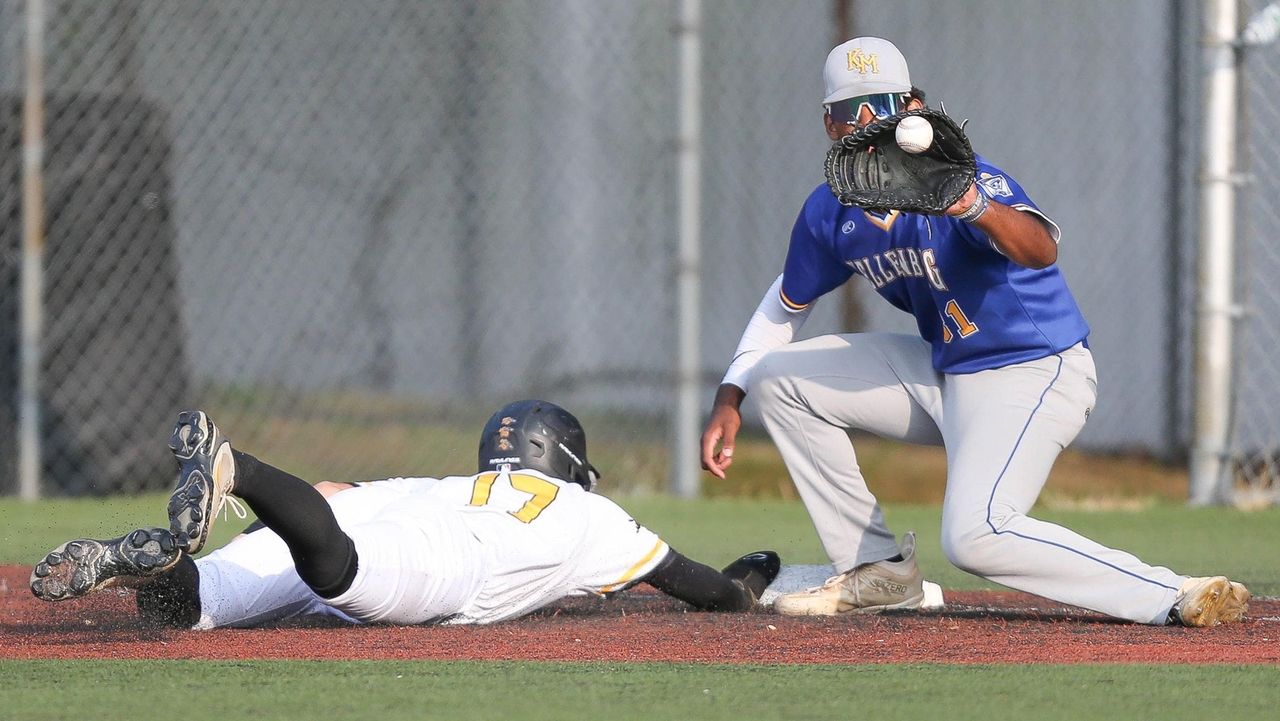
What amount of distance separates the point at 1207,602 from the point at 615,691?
1.65 m

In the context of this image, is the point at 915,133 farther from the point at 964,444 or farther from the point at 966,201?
the point at 964,444

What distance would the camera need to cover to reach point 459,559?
3.90m

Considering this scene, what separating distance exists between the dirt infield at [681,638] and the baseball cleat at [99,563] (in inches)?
6.3

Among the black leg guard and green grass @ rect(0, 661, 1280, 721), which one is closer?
green grass @ rect(0, 661, 1280, 721)

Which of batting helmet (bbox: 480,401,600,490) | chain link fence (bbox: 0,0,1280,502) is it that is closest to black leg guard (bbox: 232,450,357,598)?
batting helmet (bbox: 480,401,600,490)

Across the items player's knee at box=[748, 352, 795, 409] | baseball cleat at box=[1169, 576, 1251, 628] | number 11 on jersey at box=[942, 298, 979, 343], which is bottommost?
baseball cleat at box=[1169, 576, 1251, 628]

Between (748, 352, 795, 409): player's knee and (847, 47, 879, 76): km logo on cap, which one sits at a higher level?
(847, 47, 879, 76): km logo on cap

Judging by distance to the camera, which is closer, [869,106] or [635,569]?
[635,569]

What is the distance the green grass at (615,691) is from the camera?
2775 mm

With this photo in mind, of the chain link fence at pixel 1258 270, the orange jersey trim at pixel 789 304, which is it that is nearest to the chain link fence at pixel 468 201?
the chain link fence at pixel 1258 270

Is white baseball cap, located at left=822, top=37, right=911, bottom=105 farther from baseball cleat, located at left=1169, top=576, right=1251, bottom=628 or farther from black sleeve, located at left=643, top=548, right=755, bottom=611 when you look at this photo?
baseball cleat, located at left=1169, top=576, right=1251, bottom=628

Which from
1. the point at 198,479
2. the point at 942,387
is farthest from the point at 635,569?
the point at 198,479

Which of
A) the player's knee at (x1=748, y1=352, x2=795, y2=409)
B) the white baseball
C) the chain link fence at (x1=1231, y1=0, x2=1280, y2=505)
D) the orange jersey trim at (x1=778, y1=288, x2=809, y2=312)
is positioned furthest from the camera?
the chain link fence at (x1=1231, y1=0, x2=1280, y2=505)

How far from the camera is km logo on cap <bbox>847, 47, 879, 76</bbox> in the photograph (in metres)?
4.45
